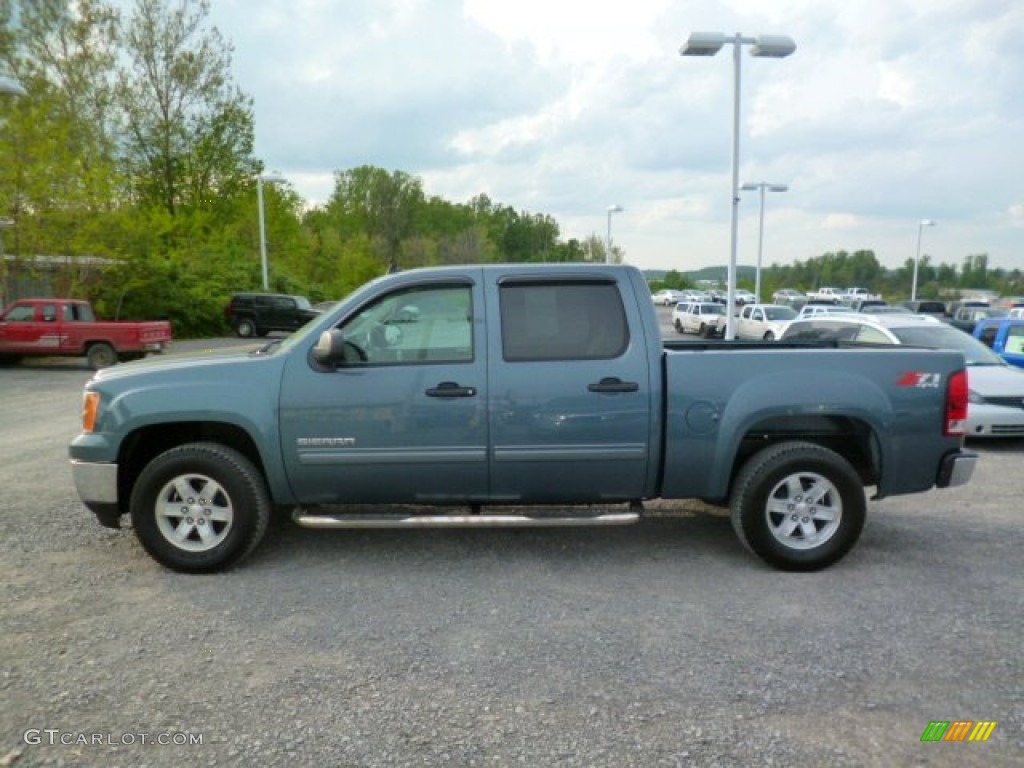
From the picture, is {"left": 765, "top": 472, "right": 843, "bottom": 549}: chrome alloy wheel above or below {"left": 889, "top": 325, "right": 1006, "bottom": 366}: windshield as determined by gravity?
below

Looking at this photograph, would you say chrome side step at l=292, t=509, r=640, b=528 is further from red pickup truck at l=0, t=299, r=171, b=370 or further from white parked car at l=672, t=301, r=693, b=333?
white parked car at l=672, t=301, r=693, b=333

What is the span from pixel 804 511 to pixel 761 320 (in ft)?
74.8

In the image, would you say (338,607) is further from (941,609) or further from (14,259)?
(14,259)

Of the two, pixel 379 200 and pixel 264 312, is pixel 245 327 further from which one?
pixel 379 200

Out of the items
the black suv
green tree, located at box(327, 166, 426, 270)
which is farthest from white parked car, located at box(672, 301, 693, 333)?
green tree, located at box(327, 166, 426, 270)

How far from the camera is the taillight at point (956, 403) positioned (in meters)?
4.57

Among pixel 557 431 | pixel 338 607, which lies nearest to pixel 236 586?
pixel 338 607

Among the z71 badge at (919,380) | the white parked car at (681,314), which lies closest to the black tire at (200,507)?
the z71 badge at (919,380)

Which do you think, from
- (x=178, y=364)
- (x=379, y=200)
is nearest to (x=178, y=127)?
(x=178, y=364)

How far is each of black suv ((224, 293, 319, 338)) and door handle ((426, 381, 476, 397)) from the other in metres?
25.0

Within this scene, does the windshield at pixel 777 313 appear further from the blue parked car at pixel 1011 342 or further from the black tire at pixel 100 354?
the black tire at pixel 100 354

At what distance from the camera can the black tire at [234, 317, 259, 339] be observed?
28.5 meters

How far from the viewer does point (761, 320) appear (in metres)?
26.1

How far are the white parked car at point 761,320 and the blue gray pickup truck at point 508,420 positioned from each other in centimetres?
2074
